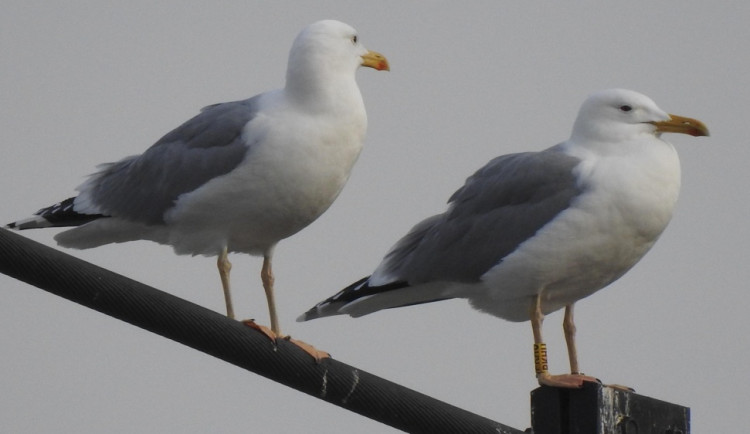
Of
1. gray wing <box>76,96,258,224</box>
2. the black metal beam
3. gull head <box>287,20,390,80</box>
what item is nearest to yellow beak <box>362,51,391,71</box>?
gull head <box>287,20,390,80</box>

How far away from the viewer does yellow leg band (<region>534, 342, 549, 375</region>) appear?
25.6 feet

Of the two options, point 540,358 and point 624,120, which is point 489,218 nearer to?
point 624,120

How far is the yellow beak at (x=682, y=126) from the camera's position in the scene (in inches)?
344

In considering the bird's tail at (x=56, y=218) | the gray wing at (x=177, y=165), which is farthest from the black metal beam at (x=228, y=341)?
the bird's tail at (x=56, y=218)

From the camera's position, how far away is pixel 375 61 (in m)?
9.11

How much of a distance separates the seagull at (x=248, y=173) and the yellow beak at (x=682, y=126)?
5.55 feet

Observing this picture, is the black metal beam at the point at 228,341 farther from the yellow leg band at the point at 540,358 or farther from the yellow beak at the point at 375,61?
the yellow beak at the point at 375,61

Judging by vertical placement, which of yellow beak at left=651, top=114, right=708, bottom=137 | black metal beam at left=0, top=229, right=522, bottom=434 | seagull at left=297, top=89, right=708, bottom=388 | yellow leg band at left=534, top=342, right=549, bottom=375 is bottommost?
black metal beam at left=0, top=229, right=522, bottom=434

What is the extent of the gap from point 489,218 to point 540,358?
117 centimetres

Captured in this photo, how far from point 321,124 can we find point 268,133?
0.30 meters

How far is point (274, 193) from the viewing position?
8234 millimetres

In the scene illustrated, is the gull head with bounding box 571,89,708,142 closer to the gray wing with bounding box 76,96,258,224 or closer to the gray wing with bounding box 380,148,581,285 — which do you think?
the gray wing with bounding box 380,148,581,285

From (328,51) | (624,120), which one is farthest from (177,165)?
(624,120)

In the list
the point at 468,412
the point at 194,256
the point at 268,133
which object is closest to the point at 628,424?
the point at 468,412
